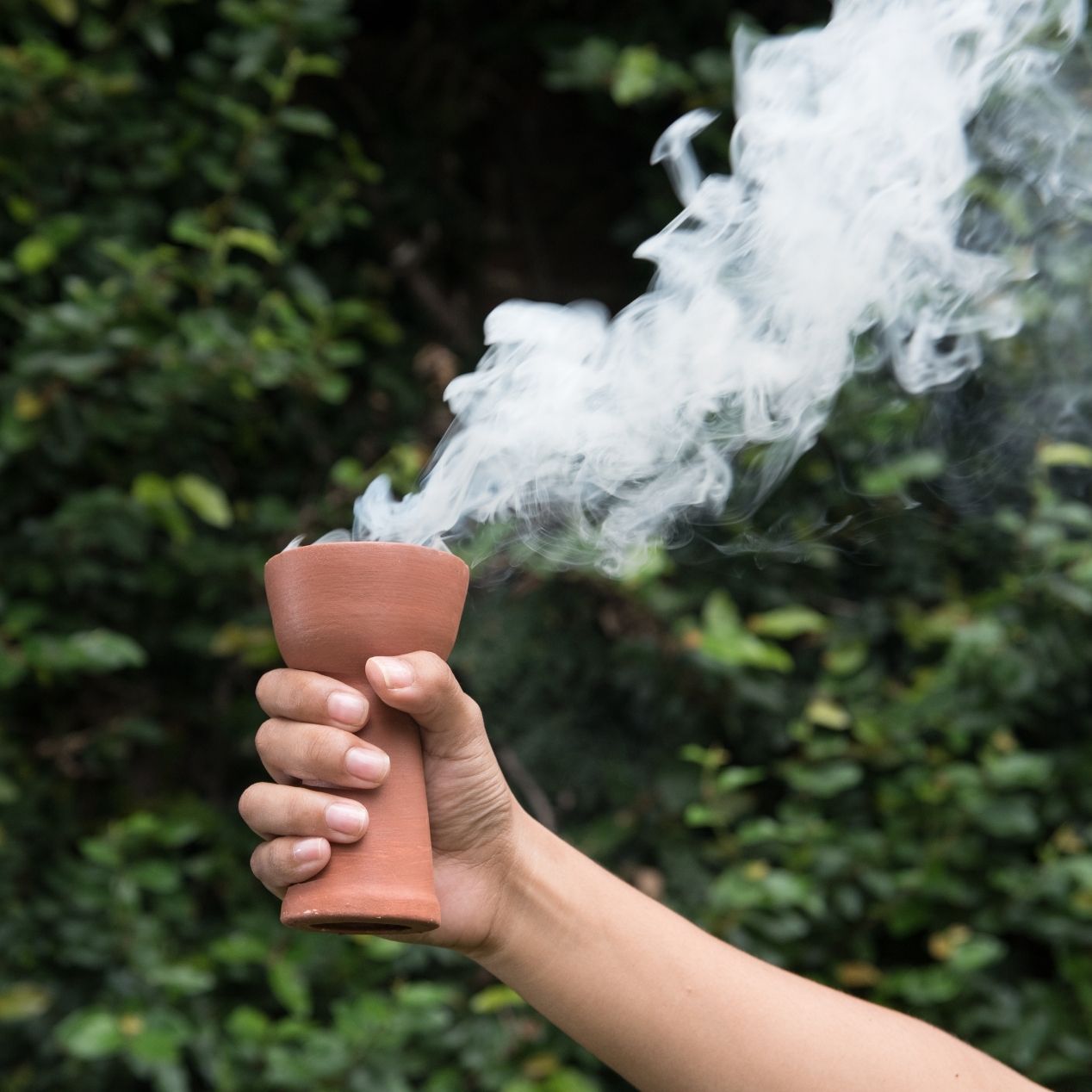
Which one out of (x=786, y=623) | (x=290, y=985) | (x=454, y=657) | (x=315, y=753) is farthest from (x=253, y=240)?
(x=315, y=753)

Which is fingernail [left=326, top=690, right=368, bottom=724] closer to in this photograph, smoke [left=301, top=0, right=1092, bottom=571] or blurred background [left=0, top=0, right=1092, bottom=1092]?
smoke [left=301, top=0, right=1092, bottom=571]

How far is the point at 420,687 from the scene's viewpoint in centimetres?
120

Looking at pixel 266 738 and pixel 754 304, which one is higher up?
pixel 754 304

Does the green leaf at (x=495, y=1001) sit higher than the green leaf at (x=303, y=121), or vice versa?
the green leaf at (x=303, y=121)

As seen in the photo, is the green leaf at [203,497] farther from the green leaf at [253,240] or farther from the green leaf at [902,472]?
the green leaf at [902,472]

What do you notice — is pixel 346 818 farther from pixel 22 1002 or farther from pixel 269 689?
pixel 22 1002

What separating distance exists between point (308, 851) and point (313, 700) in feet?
0.46

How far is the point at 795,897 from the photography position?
2.33m

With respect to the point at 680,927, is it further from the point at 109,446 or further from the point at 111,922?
the point at 109,446

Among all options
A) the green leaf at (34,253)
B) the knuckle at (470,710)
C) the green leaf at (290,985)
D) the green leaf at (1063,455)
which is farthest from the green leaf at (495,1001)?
the green leaf at (34,253)

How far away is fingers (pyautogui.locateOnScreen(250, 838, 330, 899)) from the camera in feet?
3.84

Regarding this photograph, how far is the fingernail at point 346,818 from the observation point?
117cm

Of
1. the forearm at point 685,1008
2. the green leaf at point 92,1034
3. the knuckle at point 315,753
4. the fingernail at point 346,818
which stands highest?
the knuckle at point 315,753

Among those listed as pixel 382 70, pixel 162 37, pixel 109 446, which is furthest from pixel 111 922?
pixel 382 70
